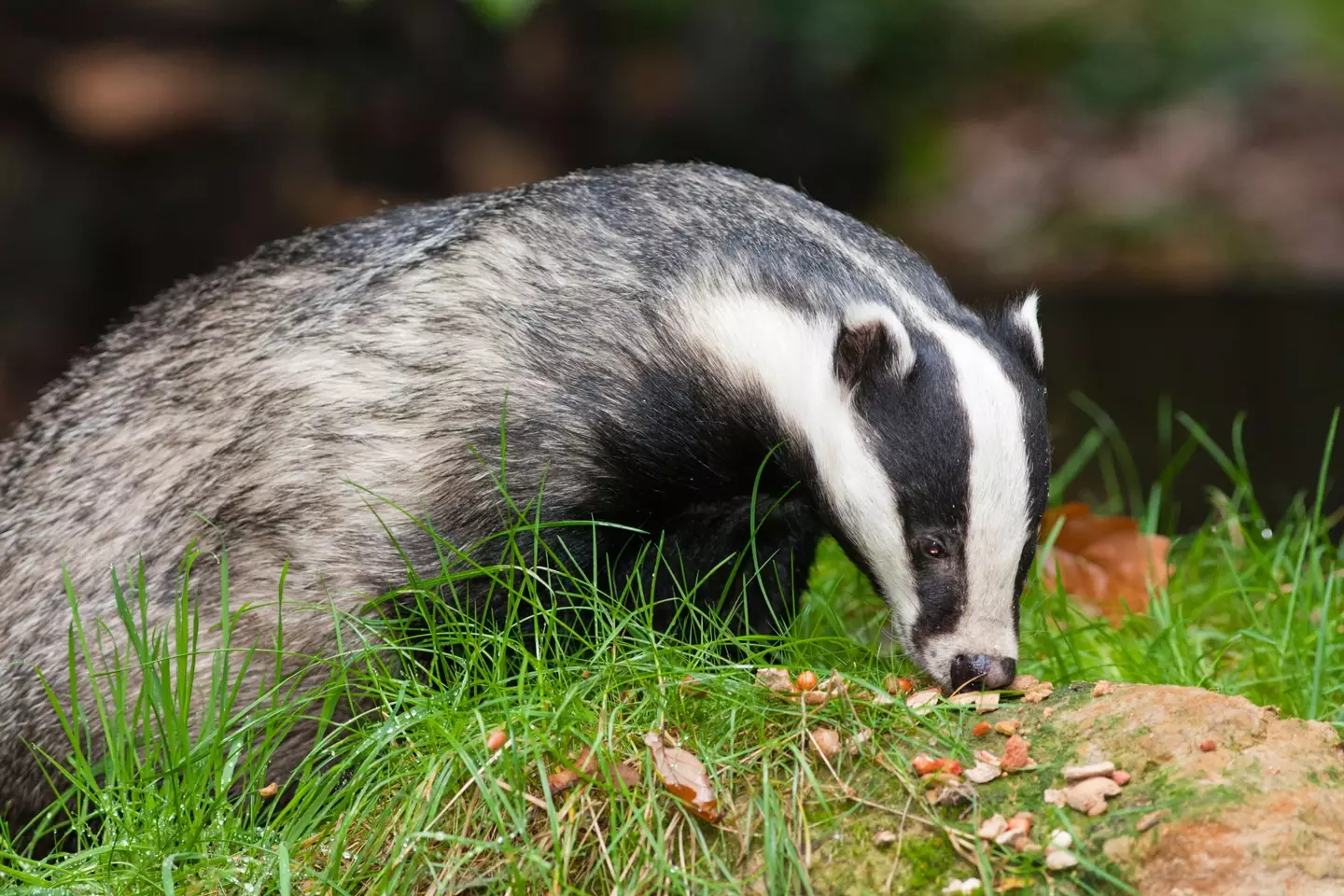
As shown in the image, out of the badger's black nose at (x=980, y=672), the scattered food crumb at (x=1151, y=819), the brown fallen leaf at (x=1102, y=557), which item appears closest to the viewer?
the scattered food crumb at (x=1151, y=819)

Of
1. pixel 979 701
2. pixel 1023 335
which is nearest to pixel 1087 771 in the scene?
pixel 979 701

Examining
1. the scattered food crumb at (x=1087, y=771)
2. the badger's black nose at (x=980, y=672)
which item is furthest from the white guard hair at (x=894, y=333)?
the scattered food crumb at (x=1087, y=771)

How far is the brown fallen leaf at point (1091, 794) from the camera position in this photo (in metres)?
2.47

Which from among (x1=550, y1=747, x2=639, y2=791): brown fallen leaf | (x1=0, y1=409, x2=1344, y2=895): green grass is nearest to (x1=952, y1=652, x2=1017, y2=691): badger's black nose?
(x1=0, y1=409, x2=1344, y2=895): green grass

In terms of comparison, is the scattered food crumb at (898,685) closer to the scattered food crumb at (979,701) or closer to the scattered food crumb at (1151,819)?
the scattered food crumb at (979,701)

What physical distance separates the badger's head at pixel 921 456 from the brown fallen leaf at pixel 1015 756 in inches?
10.9

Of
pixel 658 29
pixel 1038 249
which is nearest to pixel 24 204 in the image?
pixel 658 29

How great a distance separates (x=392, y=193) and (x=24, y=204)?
2070mm

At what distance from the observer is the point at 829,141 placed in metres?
11.3

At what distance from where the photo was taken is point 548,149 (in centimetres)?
993

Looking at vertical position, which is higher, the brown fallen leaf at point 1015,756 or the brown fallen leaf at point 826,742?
the brown fallen leaf at point 826,742

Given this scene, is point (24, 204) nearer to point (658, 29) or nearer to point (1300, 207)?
point (658, 29)

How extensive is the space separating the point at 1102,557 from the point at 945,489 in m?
1.74

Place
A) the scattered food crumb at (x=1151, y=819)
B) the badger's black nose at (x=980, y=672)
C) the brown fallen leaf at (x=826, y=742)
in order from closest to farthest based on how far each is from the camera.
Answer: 1. the scattered food crumb at (x=1151, y=819)
2. the brown fallen leaf at (x=826, y=742)
3. the badger's black nose at (x=980, y=672)
